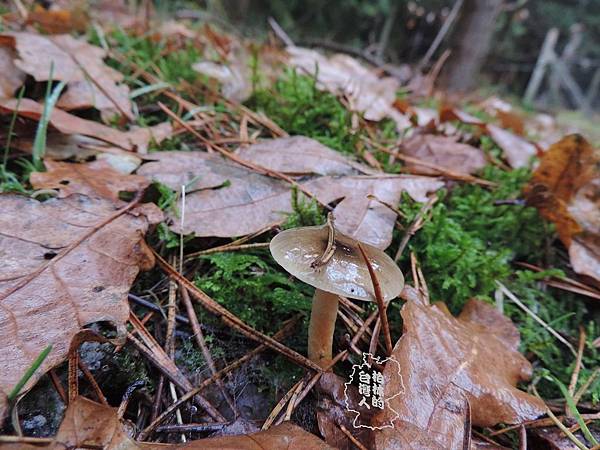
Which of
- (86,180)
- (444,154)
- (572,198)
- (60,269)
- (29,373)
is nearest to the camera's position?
(29,373)

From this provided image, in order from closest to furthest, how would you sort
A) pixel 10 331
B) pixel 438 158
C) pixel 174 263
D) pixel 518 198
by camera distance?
pixel 10 331
pixel 174 263
pixel 518 198
pixel 438 158

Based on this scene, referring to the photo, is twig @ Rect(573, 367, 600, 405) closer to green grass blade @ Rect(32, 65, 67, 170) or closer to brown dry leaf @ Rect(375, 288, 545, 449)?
brown dry leaf @ Rect(375, 288, 545, 449)

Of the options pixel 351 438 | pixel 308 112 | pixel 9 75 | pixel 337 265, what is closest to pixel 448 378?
pixel 351 438

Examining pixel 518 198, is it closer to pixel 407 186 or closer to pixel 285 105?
Result: pixel 407 186

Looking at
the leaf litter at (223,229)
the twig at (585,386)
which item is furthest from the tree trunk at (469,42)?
the twig at (585,386)

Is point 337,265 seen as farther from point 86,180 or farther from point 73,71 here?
point 73,71

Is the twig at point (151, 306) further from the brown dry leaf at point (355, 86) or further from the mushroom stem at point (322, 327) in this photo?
the brown dry leaf at point (355, 86)

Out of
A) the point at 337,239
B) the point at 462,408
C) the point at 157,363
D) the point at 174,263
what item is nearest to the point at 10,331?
the point at 157,363
